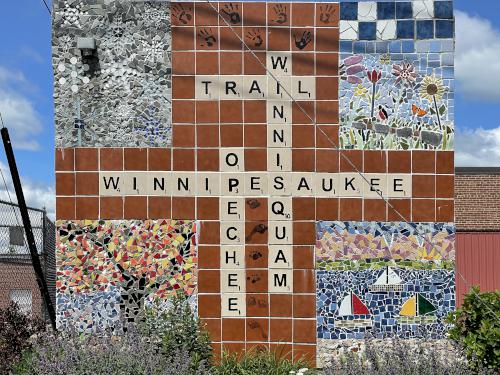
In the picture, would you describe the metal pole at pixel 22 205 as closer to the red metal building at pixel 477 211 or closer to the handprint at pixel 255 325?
the handprint at pixel 255 325

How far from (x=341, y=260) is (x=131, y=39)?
13.9 feet

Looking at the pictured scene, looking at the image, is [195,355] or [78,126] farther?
[78,126]

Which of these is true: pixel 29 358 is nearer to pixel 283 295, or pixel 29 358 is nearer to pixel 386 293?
pixel 283 295

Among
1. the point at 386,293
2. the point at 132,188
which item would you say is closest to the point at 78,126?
the point at 132,188

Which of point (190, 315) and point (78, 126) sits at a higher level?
point (78, 126)

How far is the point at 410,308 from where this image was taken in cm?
899

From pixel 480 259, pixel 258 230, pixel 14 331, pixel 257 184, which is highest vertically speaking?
pixel 257 184

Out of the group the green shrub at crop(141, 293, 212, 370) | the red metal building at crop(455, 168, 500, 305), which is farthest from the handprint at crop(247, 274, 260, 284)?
the red metal building at crop(455, 168, 500, 305)

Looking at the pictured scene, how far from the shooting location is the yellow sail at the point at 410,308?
29.5ft

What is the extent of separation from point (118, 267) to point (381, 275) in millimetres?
3648

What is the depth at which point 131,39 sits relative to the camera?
9.08m

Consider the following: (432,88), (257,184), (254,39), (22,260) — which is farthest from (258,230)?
(22,260)

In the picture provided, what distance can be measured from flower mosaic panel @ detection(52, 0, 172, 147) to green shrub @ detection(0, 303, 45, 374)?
3005 mm

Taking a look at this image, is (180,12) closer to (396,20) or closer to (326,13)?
(326,13)
